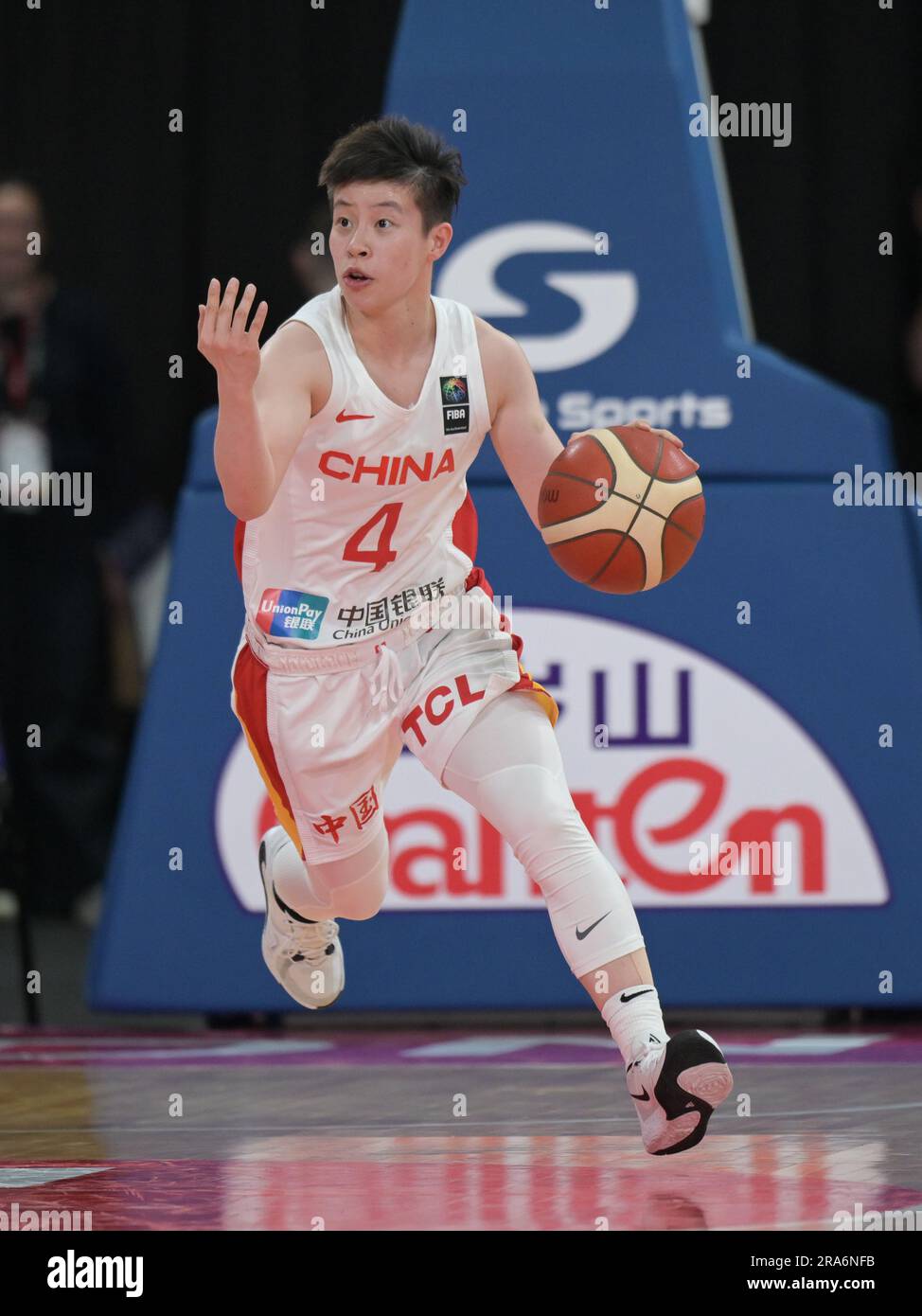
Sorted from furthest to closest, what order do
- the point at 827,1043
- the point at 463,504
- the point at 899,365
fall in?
the point at 899,365 → the point at 827,1043 → the point at 463,504

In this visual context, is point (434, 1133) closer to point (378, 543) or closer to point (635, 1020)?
point (635, 1020)

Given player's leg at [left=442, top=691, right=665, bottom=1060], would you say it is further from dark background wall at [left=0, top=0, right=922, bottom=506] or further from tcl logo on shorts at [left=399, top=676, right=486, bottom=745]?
dark background wall at [left=0, top=0, right=922, bottom=506]

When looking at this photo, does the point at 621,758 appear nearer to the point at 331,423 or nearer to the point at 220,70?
the point at 331,423

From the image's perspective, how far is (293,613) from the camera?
193 inches

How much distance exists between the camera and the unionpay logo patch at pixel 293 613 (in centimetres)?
489

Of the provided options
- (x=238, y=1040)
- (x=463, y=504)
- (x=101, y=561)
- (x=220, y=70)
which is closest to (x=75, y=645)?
(x=101, y=561)

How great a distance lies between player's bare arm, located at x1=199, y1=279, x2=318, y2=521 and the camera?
420cm

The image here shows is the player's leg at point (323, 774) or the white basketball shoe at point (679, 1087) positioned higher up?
the player's leg at point (323, 774)

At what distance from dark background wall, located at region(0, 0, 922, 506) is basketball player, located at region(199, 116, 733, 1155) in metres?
4.36

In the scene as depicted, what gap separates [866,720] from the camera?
653 cm

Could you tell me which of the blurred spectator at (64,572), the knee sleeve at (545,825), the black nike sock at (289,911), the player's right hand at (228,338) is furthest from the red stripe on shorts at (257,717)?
the blurred spectator at (64,572)

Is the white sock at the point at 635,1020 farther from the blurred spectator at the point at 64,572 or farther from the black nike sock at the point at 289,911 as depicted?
the blurred spectator at the point at 64,572

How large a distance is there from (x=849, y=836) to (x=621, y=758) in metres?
0.66

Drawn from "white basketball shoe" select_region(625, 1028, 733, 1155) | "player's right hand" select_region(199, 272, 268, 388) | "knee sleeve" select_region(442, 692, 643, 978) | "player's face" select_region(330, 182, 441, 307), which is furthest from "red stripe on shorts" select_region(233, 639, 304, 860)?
"white basketball shoe" select_region(625, 1028, 733, 1155)
